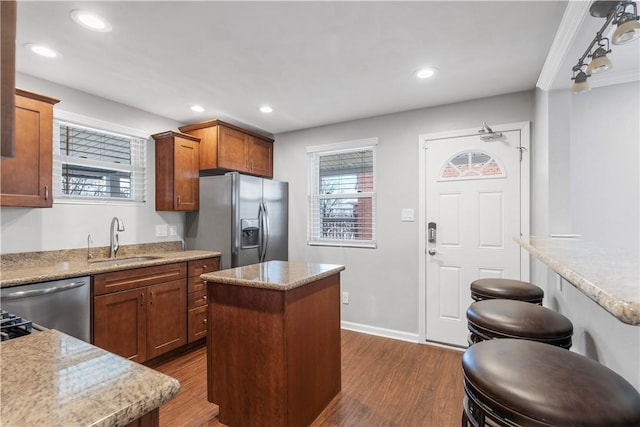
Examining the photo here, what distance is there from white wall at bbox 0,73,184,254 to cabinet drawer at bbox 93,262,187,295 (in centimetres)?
69

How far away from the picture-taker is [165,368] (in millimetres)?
→ 2766

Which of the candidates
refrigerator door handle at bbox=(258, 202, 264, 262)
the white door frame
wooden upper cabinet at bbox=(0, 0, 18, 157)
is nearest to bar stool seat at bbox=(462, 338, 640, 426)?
wooden upper cabinet at bbox=(0, 0, 18, 157)

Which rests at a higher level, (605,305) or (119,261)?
(605,305)

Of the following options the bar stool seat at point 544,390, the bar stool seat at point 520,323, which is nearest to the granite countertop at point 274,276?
the bar stool seat at point 520,323

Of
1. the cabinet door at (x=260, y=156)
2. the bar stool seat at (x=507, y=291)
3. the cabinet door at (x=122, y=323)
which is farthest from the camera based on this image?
the cabinet door at (x=260, y=156)

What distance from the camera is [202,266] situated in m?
3.22

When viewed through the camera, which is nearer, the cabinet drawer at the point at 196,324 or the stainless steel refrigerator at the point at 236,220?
the cabinet drawer at the point at 196,324

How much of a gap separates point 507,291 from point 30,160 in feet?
11.1

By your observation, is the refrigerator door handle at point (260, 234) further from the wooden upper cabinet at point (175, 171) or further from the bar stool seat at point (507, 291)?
the bar stool seat at point (507, 291)

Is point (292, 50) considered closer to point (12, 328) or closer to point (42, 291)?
point (12, 328)

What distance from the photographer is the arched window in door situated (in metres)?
3.03

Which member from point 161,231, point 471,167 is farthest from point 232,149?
point 471,167

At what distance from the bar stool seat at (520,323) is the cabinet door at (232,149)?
2.98 m

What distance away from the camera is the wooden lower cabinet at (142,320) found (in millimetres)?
2430
